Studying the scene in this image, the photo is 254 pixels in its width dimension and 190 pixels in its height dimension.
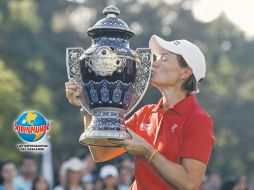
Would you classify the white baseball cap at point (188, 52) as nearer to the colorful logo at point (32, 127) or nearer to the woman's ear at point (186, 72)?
the woman's ear at point (186, 72)

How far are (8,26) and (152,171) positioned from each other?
29756 millimetres

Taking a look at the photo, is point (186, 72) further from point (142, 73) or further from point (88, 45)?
point (88, 45)

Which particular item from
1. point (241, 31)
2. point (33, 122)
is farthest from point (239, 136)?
point (33, 122)

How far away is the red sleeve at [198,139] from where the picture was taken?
5.92 m

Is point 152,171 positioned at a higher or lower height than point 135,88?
lower

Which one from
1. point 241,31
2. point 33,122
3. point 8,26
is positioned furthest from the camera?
point 241,31

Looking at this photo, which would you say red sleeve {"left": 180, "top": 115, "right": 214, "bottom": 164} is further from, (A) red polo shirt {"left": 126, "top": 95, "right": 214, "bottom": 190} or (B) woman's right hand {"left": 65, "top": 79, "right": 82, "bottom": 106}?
(B) woman's right hand {"left": 65, "top": 79, "right": 82, "bottom": 106}

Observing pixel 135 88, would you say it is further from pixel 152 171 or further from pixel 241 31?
pixel 241 31

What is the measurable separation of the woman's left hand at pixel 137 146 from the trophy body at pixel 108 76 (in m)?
0.22

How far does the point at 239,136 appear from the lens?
46125mm

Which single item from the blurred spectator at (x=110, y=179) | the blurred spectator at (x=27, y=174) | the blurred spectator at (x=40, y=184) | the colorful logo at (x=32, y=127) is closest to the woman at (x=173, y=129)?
the colorful logo at (x=32, y=127)

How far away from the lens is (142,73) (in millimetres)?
6309

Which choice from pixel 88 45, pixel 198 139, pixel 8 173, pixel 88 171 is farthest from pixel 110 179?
pixel 88 45

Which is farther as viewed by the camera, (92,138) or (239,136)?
(239,136)
